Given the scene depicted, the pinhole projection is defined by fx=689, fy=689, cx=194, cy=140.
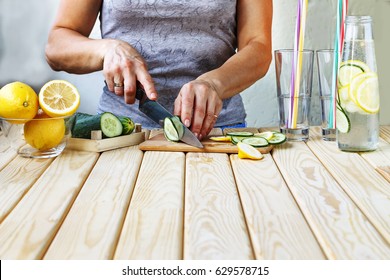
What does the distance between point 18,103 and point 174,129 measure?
38cm

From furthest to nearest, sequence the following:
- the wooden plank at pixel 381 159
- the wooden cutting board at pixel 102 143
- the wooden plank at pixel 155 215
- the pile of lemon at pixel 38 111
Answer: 1. the wooden cutting board at pixel 102 143
2. the pile of lemon at pixel 38 111
3. the wooden plank at pixel 381 159
4. the wooden plank at pixel 155 215

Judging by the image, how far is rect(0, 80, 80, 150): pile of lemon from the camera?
152 centimetres

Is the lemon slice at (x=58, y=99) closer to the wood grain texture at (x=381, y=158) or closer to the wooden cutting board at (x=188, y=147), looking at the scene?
the wooden cutting board at (x=188, y=147)

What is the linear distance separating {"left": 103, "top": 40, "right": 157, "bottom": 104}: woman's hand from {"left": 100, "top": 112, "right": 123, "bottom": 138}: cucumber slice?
0.33 ft

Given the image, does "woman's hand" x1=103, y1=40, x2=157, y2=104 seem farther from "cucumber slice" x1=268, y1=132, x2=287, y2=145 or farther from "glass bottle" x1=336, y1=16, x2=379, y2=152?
"glass bottle" x1=336, y1=16, x2=379, y2=152

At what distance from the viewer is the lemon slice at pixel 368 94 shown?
1538 mm

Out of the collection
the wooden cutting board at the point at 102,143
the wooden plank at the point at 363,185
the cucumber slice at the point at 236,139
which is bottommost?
the wooden plank at the point at 363,185

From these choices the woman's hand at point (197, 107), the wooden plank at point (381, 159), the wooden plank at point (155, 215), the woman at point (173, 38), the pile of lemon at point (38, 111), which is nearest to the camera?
the wooden plank at point (155, 215)

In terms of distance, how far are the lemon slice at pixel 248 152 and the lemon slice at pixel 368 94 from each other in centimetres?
25

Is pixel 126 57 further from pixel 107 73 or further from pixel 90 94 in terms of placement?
pixel 90 94

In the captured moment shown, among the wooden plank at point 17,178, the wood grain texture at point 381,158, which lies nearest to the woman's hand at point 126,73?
the wooden plank at point 17,178

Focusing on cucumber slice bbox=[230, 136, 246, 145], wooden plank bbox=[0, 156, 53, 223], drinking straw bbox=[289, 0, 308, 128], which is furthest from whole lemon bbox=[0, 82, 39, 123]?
drinking straw bbox=[289, 0, 308, 128]

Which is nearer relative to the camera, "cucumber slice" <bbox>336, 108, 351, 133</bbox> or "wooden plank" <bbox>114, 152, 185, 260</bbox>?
"wooden plank" <bbox>114, 152, 185, 260</bbox>

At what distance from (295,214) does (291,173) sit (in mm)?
287
